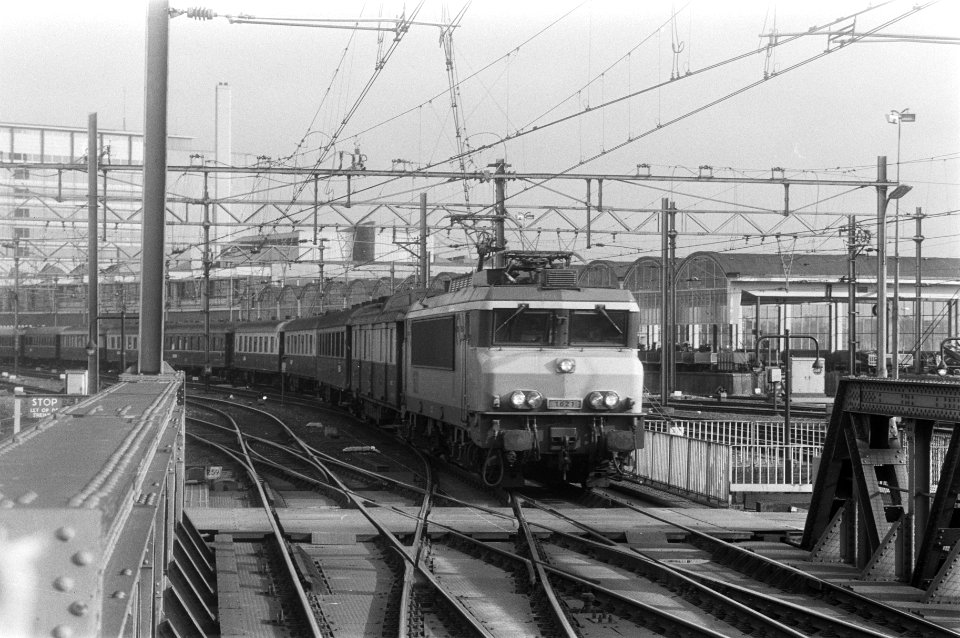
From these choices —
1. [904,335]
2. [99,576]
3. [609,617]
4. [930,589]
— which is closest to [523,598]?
[609,617]

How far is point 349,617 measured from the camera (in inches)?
401

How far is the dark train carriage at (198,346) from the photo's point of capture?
52.5m

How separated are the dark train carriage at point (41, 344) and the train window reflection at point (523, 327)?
169 feet

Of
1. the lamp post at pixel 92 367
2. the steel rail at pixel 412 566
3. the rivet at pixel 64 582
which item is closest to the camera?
the rivet at pixel 64 582

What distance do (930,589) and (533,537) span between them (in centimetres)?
469

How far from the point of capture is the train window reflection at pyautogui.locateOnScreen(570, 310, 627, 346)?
16938 mm

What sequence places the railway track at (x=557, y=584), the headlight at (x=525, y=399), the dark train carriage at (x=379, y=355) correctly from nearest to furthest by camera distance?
1. the railway track at (x=557, y=584)
2. the headlight at (x=525, y=399)
3. the dark train carriage at (x=379, y=355)

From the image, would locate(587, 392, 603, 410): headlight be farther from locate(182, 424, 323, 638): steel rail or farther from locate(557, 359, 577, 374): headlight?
locate(182, 424, 323, 638): steel rail

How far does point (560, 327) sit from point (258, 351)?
3352cm

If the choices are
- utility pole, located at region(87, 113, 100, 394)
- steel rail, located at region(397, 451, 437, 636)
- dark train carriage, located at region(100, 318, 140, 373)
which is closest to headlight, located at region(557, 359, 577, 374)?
steel rail, located at region(397, 451, 437, 636)

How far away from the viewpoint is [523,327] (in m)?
16.8

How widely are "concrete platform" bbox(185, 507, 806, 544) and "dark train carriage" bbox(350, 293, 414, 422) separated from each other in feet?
25.0

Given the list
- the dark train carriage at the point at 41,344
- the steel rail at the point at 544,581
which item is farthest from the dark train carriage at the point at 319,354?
the dark train carriage at the point at 41,344

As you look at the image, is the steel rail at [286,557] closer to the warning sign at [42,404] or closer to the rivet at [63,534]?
the warning sign at [42,404]
